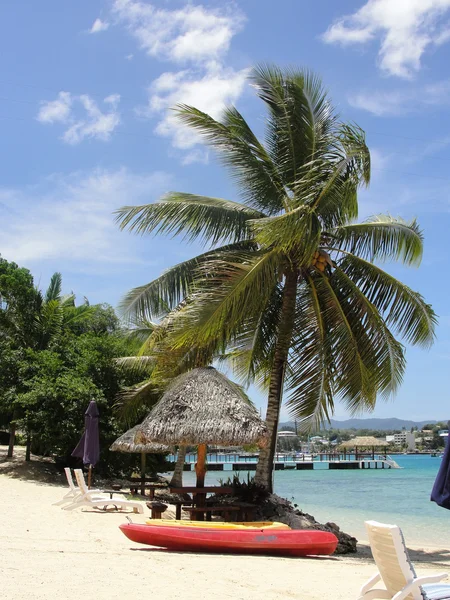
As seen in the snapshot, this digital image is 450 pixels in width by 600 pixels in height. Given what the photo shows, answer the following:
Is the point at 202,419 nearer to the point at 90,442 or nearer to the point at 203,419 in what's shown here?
the point at 203,419

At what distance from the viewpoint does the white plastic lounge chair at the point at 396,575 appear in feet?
17.6

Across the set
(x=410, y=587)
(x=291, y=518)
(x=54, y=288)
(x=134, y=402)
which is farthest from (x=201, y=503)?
(x=54, y=288)

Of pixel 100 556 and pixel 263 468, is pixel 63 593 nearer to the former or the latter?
pixel 100 556

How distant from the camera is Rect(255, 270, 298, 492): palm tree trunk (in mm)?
13617

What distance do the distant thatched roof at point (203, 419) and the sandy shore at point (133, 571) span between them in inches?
77.2

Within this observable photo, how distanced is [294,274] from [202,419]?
4157 mm

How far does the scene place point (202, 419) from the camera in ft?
39.2

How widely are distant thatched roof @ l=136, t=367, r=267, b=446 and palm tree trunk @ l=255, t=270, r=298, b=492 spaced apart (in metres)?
1.53

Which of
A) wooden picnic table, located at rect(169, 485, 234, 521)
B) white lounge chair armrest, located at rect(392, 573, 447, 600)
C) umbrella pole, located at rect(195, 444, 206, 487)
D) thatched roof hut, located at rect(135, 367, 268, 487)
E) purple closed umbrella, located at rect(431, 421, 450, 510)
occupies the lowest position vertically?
wooden picnic table, located at rect(169, 485, 234, 521)

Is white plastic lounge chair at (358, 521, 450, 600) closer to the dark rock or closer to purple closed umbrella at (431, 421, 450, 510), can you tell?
purple closed umbrella at (431, 421, 450, 510)

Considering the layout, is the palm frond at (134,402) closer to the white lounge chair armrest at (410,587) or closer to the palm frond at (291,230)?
the palm frond at (291,230)

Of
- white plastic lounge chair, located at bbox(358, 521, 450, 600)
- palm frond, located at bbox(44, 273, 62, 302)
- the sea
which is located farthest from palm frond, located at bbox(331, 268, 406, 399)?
palm frond, located at bbox(44, 273, 62, 302)

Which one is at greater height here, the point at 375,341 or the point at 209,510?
the point at 375,341

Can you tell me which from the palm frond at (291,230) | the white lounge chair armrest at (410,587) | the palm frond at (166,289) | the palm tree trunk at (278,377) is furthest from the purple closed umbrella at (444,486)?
the palm frond at (166,289)
